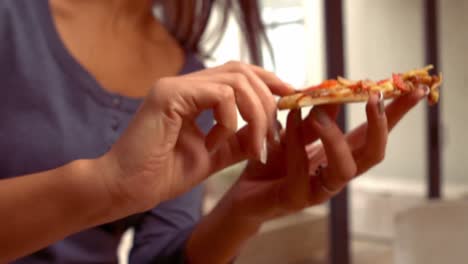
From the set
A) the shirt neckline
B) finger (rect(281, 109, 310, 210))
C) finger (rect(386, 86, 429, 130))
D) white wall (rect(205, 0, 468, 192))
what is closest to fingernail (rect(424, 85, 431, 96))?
finger (rect(386, 86, 429, 130))

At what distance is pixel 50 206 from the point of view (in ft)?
1.35

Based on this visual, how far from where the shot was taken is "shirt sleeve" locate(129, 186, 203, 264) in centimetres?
78

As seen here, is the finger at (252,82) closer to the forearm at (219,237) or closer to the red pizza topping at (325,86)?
the red pizza topping at (325,86)

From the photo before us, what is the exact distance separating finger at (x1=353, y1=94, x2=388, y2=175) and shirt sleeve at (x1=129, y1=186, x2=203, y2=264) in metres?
0.32

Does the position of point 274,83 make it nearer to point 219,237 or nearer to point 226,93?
point 226,93

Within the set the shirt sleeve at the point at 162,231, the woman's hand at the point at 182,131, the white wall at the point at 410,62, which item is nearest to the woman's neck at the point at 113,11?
the shirt sleeve at the point at 162,231

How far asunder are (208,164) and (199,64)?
1.45ft

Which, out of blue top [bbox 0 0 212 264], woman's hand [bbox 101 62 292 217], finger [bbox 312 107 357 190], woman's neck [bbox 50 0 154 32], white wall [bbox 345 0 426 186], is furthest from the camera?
white wall [bbox 345 0 426 186]

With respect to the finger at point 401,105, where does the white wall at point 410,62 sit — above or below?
below

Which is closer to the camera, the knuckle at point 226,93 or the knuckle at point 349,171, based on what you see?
the knuckle at point 226,93

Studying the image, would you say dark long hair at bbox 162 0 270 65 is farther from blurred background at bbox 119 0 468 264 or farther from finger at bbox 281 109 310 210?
finger at bbox 281 109 310 210

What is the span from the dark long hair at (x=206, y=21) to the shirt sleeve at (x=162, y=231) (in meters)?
0.26

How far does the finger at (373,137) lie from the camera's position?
470 millimetres

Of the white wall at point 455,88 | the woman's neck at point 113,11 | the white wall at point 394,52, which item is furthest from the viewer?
the white wall at point 455,88
